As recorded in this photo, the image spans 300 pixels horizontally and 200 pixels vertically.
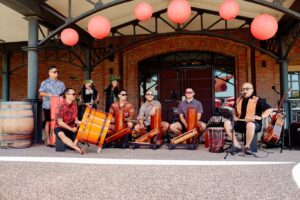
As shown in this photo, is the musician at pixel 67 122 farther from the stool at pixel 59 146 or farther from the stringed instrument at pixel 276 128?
the stringed instrument at pixel 276 128

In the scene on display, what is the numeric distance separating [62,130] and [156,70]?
523 centimetres

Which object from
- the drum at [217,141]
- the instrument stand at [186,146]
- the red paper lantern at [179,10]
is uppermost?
the red paper lantern at [179,10]

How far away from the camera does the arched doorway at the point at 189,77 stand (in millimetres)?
8969

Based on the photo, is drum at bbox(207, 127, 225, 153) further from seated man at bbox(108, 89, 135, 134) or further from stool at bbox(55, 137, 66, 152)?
stool at bbox(55, 137, 66, 152)

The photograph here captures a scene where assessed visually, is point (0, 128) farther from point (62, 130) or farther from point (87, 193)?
point (87, 193)

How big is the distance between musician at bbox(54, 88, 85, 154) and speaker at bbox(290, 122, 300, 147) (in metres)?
3.41

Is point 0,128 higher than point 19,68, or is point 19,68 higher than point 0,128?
point 19,68

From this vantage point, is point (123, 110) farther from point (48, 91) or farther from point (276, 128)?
point (276, 128)

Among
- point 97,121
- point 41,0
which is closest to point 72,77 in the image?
point 41,0

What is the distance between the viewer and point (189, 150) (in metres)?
4.71

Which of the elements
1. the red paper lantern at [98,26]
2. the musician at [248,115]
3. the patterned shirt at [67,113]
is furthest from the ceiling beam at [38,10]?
the musician at [248,115]

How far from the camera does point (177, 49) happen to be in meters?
8.84

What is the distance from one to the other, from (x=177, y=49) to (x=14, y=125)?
5435 millimetres

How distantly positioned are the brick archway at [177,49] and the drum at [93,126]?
15.1 ft
